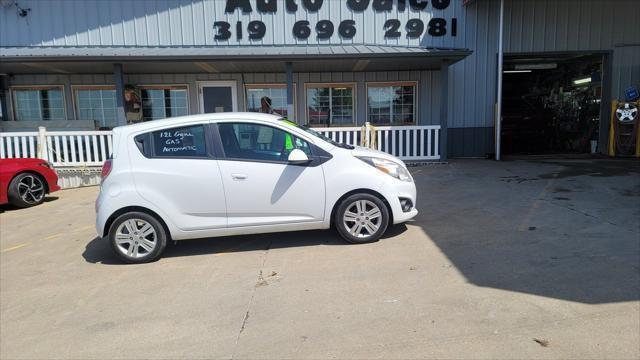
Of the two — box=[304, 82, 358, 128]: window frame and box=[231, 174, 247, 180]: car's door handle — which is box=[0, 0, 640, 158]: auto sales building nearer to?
box=[304, 82, 358, 128]: window frame

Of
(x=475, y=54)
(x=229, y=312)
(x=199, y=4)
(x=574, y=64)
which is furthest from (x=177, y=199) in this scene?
(x=574, y=64)

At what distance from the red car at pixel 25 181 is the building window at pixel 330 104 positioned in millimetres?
7450

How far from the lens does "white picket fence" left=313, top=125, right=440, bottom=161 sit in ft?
37.5

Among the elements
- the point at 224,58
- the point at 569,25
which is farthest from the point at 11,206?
the point at 569,25

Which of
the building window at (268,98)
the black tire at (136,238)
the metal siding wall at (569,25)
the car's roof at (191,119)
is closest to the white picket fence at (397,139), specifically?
the building window at (268,98)

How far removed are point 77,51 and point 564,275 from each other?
1270cm

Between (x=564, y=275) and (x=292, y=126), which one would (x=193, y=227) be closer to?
(x=292, y=126)

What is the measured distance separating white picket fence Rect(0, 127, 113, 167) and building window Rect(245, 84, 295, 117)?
4521mm

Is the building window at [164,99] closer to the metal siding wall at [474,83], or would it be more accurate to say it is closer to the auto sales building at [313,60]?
the auto sales building at [313,60]

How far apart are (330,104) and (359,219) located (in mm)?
9251

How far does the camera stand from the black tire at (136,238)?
5.15m

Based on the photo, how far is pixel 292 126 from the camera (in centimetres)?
545

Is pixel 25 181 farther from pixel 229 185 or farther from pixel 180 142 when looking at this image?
pixel 229 185

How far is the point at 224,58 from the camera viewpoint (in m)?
11.4
